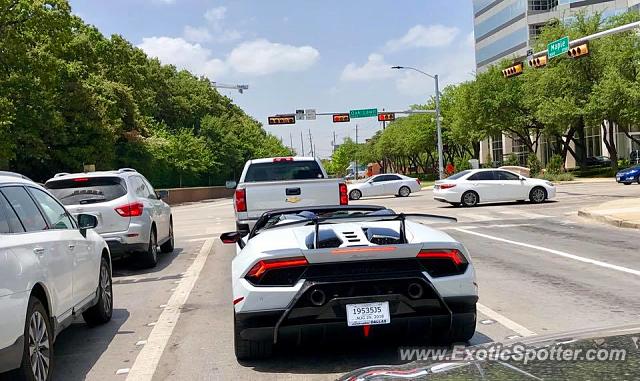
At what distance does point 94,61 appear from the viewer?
143 feet

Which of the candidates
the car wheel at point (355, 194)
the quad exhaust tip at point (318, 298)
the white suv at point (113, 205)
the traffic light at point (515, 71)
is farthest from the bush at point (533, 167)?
the quad exhaust tip at point (318, 298)

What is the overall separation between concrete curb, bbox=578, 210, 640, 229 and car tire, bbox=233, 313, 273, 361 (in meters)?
12.9

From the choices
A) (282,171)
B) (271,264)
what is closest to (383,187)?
(282,171)

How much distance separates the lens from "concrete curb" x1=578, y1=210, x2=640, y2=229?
1580 cm

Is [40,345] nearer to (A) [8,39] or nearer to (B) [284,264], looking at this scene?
(B) [284,264]

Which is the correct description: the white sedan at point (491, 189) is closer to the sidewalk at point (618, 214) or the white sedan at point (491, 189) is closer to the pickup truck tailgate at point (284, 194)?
the sidewalk at point (618, 214)

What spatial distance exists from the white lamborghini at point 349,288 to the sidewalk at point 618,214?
40.0 ft

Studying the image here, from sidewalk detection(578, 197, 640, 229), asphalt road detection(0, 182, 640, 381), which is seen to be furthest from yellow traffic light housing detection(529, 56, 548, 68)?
asphalt road detection(0, 182, 640, 381)

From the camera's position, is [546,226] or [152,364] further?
[546,226]

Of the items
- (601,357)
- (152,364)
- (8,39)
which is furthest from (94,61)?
(601,357)

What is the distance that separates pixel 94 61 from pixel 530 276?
3978cm

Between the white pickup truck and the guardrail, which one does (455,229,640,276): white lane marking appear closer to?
the white pickup truck

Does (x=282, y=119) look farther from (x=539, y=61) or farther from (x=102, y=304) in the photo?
(x=102, y=304)

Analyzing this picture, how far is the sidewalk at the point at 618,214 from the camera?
16141 mm
